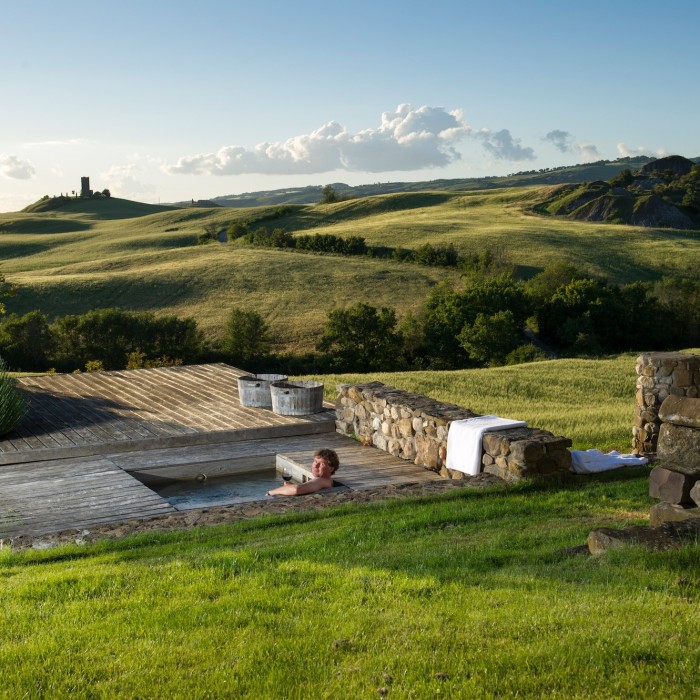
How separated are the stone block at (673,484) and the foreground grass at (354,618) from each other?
598mm

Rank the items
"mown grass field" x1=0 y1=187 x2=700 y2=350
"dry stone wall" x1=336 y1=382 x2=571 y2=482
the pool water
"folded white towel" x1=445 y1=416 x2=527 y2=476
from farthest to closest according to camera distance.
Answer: "mown grass field" x1=0 y1=187 x2=700 y2=350, the pool water, "folded white towel" x1=445 y1=416 x2=527 y2=476, "dry stone wall" x1=336 y1=382 x2=571 y2=482

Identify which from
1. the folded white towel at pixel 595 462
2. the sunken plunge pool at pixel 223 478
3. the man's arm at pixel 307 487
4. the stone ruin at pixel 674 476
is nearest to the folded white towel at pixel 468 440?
the folded white towel at pixel 595 462

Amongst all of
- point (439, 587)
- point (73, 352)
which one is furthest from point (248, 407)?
point (73, 352)

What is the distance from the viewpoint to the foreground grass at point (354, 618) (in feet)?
11.8

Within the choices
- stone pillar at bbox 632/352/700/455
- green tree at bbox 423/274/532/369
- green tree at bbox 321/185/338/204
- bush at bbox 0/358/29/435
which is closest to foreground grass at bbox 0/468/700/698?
stone pillar at bbox 632/352/700/455

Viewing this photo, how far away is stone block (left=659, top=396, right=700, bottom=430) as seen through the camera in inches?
254

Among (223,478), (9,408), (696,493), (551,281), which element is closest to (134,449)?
(223,478)

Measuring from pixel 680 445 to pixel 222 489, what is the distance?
16.3 ft

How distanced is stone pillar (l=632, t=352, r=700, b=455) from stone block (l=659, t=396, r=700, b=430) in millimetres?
2770

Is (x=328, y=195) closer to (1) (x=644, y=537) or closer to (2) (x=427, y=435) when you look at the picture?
(2) (x=427, y=435)

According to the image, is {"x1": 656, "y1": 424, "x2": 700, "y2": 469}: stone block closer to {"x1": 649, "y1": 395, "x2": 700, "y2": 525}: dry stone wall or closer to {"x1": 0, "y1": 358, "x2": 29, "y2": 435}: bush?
{"x1": 649, "y1": 395, "x2": 700, "y2": 525}: dry stone wall

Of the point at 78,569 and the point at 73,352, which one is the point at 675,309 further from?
the point at 78,569

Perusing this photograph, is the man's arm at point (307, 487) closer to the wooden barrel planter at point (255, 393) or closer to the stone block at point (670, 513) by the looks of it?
the stone block at point (670, 513)

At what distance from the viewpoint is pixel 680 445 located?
650 centimetres
